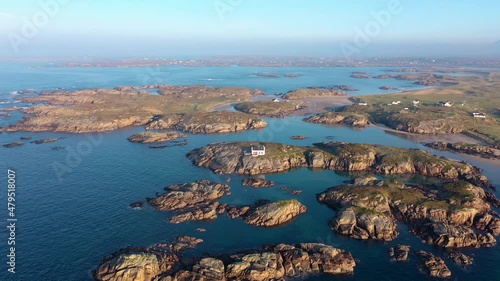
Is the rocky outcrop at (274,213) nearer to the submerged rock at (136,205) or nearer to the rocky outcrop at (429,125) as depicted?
the submerged rock at (136,205)

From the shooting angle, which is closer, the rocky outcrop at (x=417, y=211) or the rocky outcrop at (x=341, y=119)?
the rocky outcrop at (x=417, y=211)

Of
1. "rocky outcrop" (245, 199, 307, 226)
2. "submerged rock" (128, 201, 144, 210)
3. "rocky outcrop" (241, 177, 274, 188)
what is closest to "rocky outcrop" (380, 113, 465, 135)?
"rocky outcrop" (241, 177, 274, 188)

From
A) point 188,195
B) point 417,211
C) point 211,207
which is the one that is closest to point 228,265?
point 211,207

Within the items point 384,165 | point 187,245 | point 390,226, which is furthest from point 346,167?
point 187,245

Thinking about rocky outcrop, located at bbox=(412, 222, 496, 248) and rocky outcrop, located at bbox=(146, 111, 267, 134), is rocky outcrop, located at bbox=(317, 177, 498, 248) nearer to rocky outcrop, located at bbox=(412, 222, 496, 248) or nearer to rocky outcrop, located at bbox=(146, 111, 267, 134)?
rocky outcrop, located at bbox=(412, 222, 496, 248)

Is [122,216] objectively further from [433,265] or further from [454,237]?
[454,237]

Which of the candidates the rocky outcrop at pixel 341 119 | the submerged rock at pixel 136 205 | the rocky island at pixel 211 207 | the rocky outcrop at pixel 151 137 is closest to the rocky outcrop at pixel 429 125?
the rocky outcrop at pixel 341 119

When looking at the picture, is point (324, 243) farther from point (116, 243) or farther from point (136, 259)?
point (116, 243)
